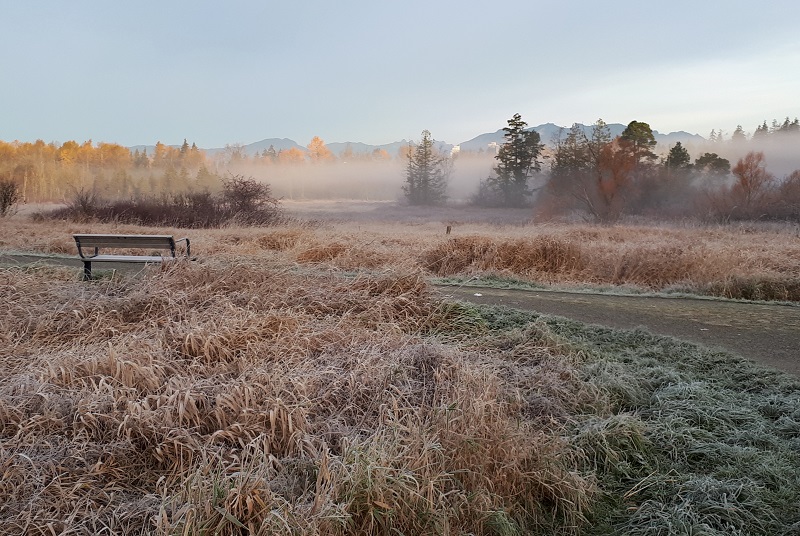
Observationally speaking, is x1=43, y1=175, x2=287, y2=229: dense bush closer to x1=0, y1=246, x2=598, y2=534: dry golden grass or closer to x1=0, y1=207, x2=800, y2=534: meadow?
x1=0, y1=207, x2=800, y2=534: meadow

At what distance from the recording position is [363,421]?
310cm

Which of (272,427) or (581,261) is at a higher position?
(272,427)

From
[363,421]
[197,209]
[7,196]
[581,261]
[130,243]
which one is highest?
[7,196]

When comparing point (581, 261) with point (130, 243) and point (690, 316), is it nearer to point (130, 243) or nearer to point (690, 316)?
point (690, 316)

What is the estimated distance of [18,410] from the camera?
298cm

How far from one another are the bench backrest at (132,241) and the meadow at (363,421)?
1689mm

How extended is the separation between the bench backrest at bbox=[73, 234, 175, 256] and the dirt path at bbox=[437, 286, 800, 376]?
12.6ft

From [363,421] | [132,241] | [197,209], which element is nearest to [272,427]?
[363,421]

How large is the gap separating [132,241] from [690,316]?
7.24 m

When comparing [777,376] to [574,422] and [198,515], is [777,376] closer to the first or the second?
[574,422]

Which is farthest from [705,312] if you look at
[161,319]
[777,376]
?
[161,319]

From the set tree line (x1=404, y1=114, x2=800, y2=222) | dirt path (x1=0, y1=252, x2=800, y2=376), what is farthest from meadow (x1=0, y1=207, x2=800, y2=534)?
tree line (x1=404, y1=114, x2=800, y2=222)

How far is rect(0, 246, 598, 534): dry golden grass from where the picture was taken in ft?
7.45

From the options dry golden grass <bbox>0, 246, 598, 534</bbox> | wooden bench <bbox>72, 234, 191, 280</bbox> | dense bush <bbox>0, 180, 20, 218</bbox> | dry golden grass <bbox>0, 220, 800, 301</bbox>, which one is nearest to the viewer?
dry golden grass <bbox>0, 246, 598, 534</bbox>
